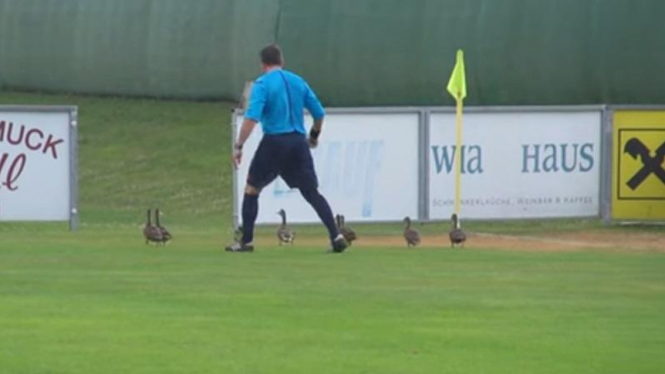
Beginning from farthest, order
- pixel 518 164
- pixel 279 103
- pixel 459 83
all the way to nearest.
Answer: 1. pixel 518 164
2. pixel 459 83
3. pixel 279 103

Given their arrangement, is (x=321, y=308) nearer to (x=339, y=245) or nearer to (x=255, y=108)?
(x=255, y=108)

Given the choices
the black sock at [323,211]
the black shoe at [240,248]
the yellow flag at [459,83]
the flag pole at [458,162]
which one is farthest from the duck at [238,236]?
the yellow flag at [459,83]

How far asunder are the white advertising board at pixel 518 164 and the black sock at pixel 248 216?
21.0 feet

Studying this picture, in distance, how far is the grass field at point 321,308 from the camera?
10516 millimetres

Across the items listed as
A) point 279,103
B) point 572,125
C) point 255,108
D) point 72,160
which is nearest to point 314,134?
point 279,103

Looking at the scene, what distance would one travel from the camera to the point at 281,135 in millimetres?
17828

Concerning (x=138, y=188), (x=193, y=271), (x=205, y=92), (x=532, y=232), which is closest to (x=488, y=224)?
(x=532, y=232)

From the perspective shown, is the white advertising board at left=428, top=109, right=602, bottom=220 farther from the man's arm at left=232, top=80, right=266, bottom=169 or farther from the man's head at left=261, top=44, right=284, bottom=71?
the man's arm at left=232, top=80, right=266, bottom=169

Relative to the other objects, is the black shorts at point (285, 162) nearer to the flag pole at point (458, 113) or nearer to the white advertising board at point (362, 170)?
the flag pole at point (458, 113)

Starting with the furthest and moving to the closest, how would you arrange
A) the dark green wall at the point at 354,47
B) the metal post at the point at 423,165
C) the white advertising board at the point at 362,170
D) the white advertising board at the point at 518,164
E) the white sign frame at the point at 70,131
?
the dark green wall at the point at 354,47
the white advertising board at the point at 518,164
the metal post at the point at 423,165
the white advertising board at the point at 362,170
the white sign frame at the point at 70,131

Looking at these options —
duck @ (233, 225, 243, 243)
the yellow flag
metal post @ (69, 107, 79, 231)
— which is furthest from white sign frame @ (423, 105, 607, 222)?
metal post @ (69, 107, 79, 231)

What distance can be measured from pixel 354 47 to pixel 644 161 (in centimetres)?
1498

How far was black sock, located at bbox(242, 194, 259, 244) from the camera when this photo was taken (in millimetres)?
17984

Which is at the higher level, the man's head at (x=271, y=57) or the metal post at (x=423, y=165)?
the man's head at (x=271, y=57)
